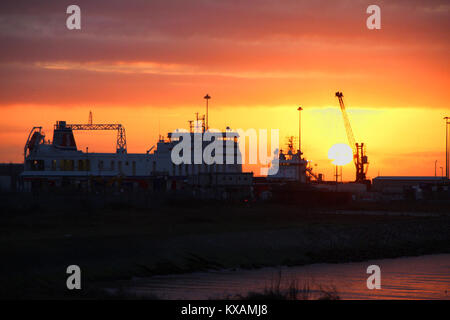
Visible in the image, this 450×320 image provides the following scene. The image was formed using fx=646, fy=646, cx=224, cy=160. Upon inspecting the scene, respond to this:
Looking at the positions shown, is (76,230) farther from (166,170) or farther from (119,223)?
(166,170)

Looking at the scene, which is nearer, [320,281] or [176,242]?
[320,281]

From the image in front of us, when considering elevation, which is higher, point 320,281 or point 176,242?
point 176,242

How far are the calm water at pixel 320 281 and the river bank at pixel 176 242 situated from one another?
5.08 feet

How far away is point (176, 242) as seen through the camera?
36.6 m

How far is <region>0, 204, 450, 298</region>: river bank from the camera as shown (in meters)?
30.0

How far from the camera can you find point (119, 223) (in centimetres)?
4656

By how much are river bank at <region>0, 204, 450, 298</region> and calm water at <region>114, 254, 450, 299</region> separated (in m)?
1.55

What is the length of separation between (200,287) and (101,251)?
725 centimetres

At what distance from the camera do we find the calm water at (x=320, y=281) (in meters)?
27.3

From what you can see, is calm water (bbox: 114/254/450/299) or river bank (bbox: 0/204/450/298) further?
river bank (bbox: 0/204/450/298)

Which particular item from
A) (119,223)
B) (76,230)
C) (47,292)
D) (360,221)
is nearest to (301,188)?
(360,221)

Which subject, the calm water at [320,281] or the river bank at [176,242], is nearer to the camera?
the calm water at [320,281]

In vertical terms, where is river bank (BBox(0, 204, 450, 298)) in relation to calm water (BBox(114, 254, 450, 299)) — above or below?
above

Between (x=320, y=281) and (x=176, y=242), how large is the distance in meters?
9.29
